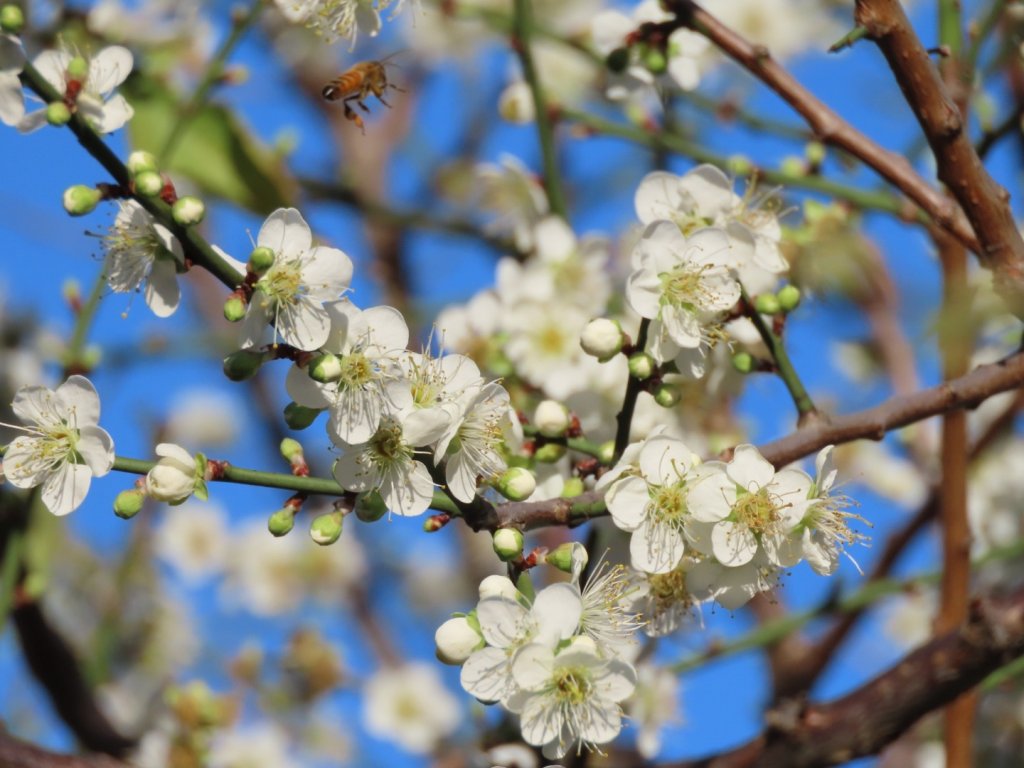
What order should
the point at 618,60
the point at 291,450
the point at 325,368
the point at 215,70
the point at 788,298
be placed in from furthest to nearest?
the point at 215,70
the point at 618,60
the point at 788,298
the point at 291,450
the point at 325,368

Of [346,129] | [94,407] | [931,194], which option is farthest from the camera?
[346,129]

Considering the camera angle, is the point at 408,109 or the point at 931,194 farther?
the point at 408,109

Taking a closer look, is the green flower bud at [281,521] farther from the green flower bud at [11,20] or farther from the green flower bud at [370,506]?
the green flower bud at [11,20]

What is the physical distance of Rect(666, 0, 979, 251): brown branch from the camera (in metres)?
1.49

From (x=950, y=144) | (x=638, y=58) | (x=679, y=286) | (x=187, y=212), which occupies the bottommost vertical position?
(x=187, y=212)

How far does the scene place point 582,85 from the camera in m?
4.06

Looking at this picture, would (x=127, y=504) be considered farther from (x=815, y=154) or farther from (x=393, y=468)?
(x=815, y=154)

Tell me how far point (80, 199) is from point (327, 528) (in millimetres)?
400

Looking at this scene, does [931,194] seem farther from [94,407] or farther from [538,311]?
[94,407]

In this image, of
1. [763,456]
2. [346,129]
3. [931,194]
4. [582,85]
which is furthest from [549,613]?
[346,129]

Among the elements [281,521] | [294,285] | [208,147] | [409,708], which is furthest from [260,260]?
[409,708]

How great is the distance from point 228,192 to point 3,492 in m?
0.66

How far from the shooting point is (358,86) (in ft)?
5.68

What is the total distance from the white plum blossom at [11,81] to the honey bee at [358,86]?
0.38 m
